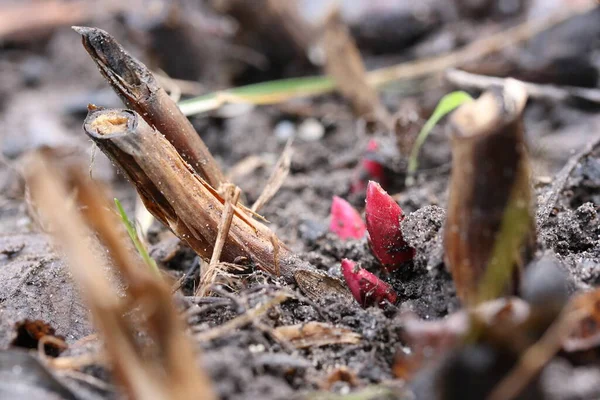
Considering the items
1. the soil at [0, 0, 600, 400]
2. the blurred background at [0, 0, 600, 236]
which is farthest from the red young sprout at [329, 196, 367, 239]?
the blurred background at [0, 0, 600, 236]

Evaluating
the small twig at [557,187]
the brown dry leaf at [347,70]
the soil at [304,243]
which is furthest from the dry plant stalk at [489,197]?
the brown dry leaf at [347,70]

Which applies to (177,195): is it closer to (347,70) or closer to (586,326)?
(586,326)

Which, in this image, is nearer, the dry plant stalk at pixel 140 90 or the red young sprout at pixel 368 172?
the dry plant stalk at pixel 140 90

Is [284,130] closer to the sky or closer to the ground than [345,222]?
closer to the sky

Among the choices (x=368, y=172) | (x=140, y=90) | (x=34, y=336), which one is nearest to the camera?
(x=34, y=336)

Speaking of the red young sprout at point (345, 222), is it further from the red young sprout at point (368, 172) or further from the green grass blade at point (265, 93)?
the green grass blade at point (265, 93)

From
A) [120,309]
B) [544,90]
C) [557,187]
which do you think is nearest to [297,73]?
[544,90]

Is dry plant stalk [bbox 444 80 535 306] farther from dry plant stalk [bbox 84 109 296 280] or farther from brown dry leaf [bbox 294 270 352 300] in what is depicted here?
dry plant stalk [bbox 84 109 296 280]
